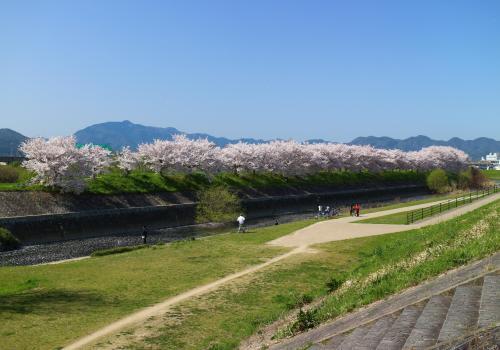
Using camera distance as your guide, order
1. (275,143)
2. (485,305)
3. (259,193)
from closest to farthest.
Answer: (485,305) < (259,193) < (275,143)

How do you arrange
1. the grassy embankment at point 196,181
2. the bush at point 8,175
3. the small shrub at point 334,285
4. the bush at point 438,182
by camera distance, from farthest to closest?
the bush at point 438,182 < the bush at point 8,175 < the grassy embankment at point 196,181 < the small shrub at point 334,285

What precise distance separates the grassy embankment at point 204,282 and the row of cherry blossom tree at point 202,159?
28896 mm

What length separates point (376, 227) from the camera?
35750 mm

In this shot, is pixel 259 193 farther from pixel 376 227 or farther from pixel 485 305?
pixel 485 305

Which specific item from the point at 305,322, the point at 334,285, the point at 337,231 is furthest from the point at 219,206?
the point at 305,322

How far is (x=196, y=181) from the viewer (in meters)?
70.5

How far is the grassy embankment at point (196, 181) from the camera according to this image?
Answer: 5650cm

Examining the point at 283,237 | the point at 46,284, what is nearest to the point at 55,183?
the point at 283,237

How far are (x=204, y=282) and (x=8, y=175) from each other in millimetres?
47346

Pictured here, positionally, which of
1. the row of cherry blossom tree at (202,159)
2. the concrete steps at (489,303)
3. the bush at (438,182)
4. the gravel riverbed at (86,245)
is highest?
the row of cherry blossom tree at (202,159)

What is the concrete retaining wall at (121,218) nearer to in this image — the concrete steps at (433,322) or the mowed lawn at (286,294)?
the mowed lawn at (286,294)

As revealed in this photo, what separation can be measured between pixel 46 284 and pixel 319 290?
11867mm

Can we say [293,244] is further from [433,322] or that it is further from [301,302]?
[433,322]

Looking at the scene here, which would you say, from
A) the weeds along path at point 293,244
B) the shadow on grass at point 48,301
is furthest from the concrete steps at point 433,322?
the shadow on grass at point 48,301
